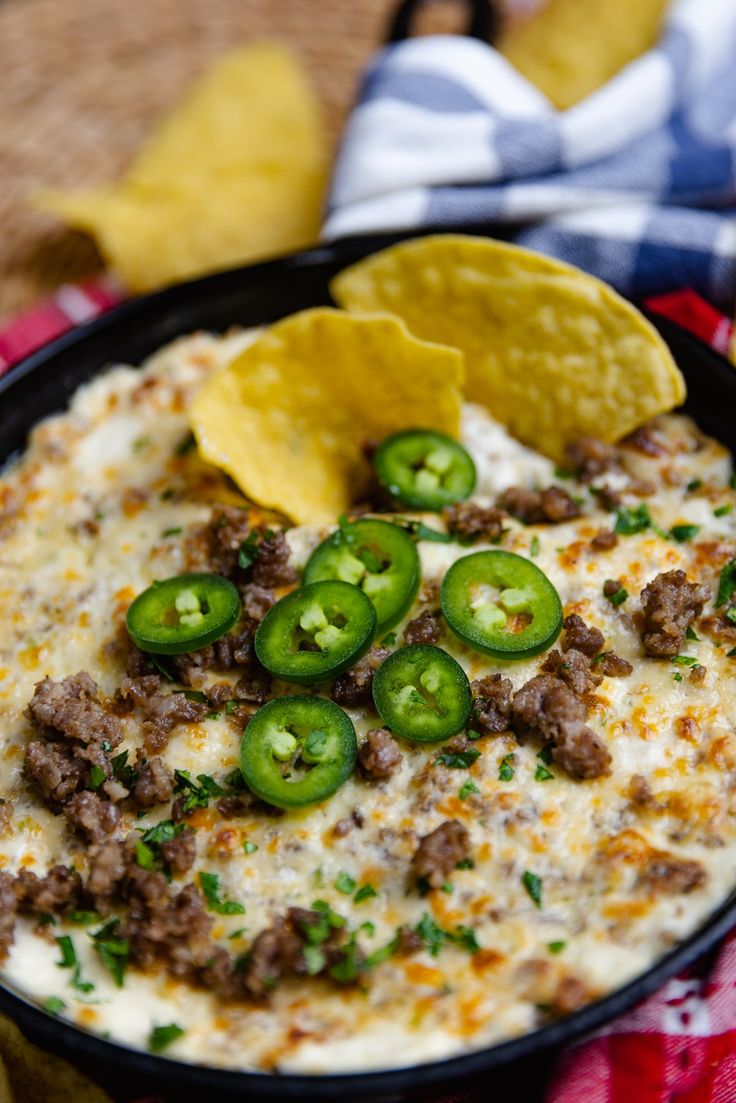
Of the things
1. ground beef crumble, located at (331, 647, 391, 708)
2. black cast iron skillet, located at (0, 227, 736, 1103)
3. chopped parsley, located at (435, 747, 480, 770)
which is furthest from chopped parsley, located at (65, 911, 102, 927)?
chopped parsley, located at (435, 747, 480, 770)

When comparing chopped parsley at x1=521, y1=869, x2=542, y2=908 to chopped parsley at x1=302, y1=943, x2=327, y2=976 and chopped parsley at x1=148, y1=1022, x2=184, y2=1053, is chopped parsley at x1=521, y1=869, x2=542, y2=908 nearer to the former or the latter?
chopped parsley at x1=302, y1=943, x2=327, y2=976

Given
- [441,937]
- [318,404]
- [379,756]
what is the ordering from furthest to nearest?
[318,404] < [379,756] < [441,937]

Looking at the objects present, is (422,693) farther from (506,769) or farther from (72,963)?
(72,963)

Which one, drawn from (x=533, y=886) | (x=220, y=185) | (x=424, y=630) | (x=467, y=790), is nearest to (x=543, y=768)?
(x=467, y=790)

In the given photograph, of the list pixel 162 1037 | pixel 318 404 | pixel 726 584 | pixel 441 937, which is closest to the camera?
pixel 162 1037

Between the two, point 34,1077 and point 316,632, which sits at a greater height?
point 316,632

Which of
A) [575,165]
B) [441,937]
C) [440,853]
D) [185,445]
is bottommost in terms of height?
[441,937]

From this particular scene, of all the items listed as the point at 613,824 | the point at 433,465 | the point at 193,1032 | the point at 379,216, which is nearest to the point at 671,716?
the point at 613,824

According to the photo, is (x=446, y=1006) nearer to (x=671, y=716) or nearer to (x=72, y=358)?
(x=671, y=716)
